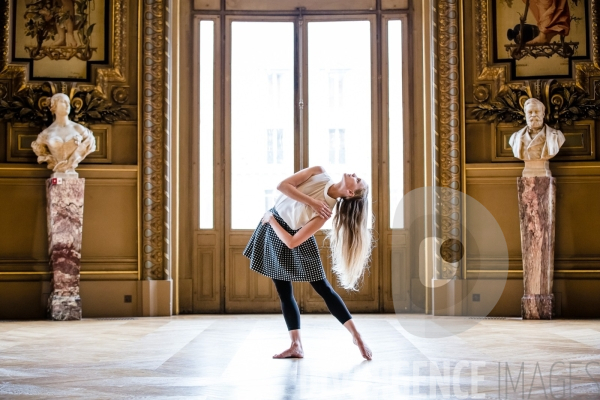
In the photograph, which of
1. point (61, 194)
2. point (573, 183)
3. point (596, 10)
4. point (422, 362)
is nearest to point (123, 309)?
point (61, 194)

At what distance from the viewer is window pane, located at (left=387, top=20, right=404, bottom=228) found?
7.33 m

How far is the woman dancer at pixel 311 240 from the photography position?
3.97m

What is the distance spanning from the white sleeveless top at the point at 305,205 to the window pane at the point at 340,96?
325 centimetres

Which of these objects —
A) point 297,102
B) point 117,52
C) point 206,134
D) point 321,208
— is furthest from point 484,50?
point 321,208

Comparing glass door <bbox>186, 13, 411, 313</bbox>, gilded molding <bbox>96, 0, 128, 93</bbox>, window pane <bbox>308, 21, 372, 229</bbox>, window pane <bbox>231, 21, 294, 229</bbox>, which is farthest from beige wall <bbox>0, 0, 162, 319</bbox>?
window pane <bbox>308, 21, 372, 229</bbox>

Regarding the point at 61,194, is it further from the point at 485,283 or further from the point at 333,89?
the point at 485,283

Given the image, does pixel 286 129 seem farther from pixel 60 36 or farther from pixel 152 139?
pixel 60 36

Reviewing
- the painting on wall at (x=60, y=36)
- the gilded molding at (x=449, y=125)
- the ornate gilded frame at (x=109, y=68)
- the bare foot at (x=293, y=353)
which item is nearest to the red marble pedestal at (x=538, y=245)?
the gilded molding at (x=449, y=125)

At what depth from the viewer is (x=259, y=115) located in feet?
24.2

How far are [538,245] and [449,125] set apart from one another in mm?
1362

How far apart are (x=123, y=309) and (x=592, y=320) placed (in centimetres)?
417

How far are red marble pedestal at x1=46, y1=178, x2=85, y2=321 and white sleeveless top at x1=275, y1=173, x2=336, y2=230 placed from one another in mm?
3130

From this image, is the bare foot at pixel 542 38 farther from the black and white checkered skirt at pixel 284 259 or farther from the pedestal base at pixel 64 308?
the pedestal base at pixel 64 308

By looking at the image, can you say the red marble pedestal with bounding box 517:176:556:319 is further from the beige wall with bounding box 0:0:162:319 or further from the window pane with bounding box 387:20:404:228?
the beige wall with bounding box 0:0:162:319
